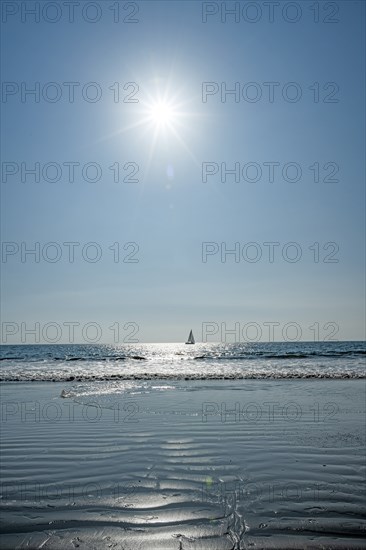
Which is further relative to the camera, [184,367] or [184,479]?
[184,367]

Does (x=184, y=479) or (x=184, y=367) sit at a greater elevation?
(x=184, y=479)

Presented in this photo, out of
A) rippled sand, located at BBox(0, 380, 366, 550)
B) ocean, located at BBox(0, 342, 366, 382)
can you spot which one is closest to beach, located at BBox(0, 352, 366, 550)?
rippled sand, located at BBox(0, 380, 366, 550)

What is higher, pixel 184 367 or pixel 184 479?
pixel 184 479

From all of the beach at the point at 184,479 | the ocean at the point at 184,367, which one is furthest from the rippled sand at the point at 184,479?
the ocean at the point at 184,367

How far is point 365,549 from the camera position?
4.35 metres

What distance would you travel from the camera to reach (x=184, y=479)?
22.5ft

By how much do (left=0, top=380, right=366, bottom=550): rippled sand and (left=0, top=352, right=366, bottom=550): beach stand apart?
2 centimetres

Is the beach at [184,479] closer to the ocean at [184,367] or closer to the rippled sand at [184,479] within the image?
the rippled sand at [184,479]

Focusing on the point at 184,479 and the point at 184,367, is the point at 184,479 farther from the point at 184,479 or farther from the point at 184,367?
the point at 184,367

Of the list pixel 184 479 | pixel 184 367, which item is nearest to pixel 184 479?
pixel 184 479

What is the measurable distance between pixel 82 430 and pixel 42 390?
12.1 metres

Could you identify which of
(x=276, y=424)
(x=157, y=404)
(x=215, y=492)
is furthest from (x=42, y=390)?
(x=215, y=492)

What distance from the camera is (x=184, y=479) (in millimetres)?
6863

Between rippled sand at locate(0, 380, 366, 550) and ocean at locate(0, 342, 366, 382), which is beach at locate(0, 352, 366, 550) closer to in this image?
rippled sand at locate(0, 380, 366, 550)
